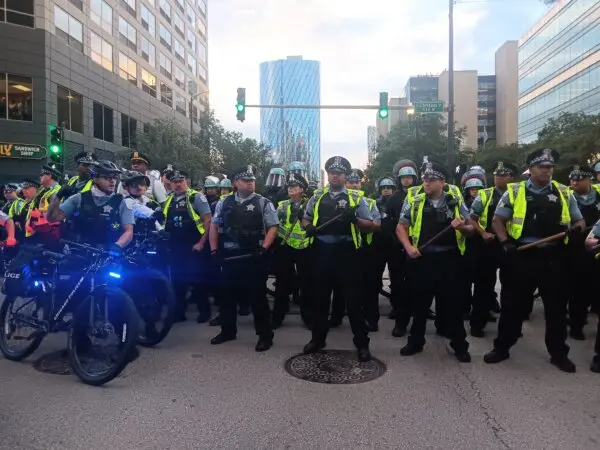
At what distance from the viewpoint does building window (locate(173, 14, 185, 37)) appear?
50537mm

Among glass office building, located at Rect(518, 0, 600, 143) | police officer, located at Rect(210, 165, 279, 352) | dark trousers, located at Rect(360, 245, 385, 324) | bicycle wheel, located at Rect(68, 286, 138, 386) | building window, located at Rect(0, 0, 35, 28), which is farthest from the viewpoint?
glass office building, located at Rect(518, 0, 600, 143)

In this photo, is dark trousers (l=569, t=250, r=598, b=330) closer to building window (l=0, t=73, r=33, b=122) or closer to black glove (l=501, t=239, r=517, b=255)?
black glove (l=501, t=239, r=517, b=255)

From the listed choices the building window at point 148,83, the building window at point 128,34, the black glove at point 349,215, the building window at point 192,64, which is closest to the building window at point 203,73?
the building window at point 192,64

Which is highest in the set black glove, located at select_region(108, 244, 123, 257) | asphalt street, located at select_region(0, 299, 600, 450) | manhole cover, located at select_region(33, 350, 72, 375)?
black glove, located at select_region(108, 244, 123, 257)

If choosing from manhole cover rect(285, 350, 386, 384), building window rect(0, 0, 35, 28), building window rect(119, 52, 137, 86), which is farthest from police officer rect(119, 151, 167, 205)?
building window rect(119, 52, 137, 86)

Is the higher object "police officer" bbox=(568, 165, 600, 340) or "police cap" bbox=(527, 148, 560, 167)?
"police cap" bbox=(527, 148, 560, 167)

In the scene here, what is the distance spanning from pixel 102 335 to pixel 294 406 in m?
1.85

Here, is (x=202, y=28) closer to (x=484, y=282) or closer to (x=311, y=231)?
(x=484, y=282)

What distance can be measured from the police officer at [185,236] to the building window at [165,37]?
142ft

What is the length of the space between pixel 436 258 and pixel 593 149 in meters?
27.6

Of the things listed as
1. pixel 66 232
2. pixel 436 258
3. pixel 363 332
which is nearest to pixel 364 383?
pixel 363 332

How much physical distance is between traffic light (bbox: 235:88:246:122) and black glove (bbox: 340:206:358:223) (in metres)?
13.2

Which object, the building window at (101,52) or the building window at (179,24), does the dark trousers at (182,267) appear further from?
the building window at (179,24)

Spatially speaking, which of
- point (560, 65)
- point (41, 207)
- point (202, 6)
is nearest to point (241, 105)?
point (41, 207)
